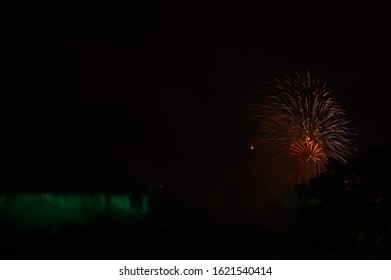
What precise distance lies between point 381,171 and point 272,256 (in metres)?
3.78

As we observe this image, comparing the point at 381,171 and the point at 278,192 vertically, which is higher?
the point at 381,171

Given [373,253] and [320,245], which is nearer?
[373,253]

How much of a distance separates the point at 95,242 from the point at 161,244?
4.54 ft

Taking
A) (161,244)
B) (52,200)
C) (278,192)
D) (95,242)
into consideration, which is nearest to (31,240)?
(95,242)

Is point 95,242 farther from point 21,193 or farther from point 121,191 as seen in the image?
point 121,191

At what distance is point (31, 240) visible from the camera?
432 inches

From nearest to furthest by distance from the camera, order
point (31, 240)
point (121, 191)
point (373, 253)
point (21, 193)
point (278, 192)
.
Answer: point (373, 253) < point (31, 240) < point (21, 193) < point (121, 191) < point (278, 192)

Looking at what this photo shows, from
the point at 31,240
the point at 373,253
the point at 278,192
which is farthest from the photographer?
the point at 278,192

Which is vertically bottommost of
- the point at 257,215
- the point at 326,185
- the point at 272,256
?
the point at 257,215

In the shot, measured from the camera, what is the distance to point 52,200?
127 ft

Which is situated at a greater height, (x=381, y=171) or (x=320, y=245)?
(x=381, y=171)

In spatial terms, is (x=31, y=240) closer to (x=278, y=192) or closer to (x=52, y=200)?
(x=52, y=200)

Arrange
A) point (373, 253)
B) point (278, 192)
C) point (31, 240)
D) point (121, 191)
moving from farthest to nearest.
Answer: point (278, 192) → point (121, 191) → point (31, 240) → point (373, 253)

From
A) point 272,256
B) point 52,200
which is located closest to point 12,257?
point 272,256
